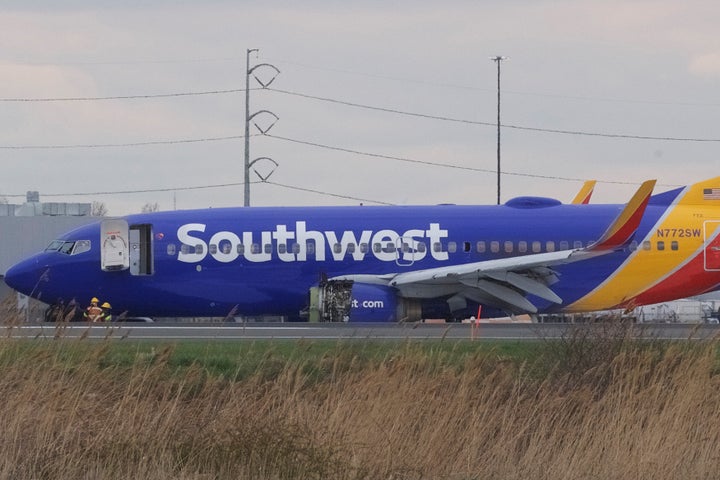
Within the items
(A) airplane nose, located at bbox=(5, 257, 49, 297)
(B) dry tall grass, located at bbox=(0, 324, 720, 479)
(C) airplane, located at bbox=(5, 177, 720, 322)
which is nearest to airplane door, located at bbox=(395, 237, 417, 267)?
(C) airplane, located at bbox=(5, 177, 720, 322)

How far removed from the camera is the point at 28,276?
3603 centimetres

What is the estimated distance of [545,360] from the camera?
18.1 m

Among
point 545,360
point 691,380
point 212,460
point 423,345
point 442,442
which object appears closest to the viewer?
point 212,460

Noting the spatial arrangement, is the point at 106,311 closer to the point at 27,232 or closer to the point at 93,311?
the point at 93,311

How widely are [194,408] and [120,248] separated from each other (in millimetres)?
21164

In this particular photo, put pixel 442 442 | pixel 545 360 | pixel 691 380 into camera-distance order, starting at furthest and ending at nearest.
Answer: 1. pixel 545 360
2. pixel 691 380
3. pixel 442 442

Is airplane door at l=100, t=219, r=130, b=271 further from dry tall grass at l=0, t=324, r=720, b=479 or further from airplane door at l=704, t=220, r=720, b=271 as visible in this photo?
dry tall grass at l=0, t=324, r=720, b=479

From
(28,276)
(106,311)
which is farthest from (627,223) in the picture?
(28,276)

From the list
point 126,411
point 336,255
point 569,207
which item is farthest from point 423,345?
point 569,207

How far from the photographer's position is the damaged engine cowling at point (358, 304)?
112 feet

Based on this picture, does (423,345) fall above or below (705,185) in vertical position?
below

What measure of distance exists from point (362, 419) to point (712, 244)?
935 inches

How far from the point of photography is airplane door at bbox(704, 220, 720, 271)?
3659 centimetres

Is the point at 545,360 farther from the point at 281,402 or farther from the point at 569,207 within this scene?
the point at 569,207
